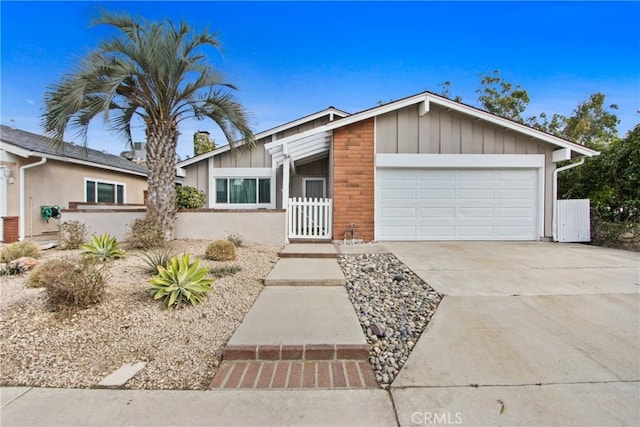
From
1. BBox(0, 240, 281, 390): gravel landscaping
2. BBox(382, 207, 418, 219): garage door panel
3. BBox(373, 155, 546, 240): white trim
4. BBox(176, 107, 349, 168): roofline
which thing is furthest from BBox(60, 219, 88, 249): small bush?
BBox(382, 207, 418, 219): garage door panel

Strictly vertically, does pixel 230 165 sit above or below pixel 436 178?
above

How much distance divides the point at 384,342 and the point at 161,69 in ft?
23.6

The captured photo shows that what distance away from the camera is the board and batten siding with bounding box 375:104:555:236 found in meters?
9.11

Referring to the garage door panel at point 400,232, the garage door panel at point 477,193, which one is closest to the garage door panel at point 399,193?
the garage door panel at point 400,232

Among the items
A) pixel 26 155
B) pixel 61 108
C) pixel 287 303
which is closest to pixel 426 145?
pixel 287 303

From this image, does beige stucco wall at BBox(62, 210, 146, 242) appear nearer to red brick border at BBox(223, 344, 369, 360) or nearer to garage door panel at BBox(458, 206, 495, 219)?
red brick border at BBox(223, 344, 369, 360)

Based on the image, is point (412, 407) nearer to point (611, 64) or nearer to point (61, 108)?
point (61, 108)

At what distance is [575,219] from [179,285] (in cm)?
1104

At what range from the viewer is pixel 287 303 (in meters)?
4.04

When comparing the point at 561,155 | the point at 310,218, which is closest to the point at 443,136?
the point at 561,155

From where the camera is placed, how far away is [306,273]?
5.33 metres

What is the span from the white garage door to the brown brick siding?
1.19 ft

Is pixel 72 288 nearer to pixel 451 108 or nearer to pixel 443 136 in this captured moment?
pixel 443 136

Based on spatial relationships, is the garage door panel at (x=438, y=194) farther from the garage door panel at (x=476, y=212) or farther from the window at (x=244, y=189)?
the window at (x=244, y=189)
